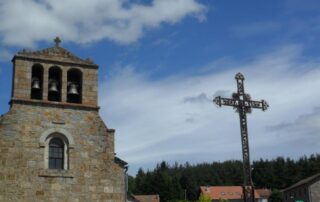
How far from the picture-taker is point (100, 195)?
19.4m

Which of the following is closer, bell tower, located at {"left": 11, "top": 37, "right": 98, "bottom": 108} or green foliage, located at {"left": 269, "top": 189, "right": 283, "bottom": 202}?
bell tower, located at {"left": 11, "top": 37, "right": 98, "bottom": 108}

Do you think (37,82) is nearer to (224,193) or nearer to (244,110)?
(244,110)

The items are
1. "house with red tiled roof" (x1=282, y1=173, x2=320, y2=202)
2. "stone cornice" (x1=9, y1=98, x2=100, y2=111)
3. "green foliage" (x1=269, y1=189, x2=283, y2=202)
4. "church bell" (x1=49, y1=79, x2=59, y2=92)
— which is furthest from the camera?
"green foliage" (x1=269, y1=189, x2=283, y2=202)

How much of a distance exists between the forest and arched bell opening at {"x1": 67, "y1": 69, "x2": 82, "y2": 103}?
6455 centimetres

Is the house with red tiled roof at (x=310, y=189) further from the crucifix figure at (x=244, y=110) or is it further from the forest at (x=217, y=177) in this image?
the crucifix figure at (x=244, y=110)

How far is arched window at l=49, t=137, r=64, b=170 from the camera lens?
19109mm

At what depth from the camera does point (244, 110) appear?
65.0 ft

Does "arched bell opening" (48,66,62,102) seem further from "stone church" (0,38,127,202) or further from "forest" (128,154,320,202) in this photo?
"forest" (128,154,320,202)

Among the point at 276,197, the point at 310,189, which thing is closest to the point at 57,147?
the point at 310,189

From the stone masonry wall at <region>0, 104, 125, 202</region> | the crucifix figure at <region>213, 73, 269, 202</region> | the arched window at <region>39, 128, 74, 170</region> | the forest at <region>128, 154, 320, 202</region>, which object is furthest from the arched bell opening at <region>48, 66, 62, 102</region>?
the forest at <region>128, 154, 320, 202</region>

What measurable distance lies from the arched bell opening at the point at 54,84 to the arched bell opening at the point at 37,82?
39 centimetres

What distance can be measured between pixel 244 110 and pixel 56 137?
7.87 m

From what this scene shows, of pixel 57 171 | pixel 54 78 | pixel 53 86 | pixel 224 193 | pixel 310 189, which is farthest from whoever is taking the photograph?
pixel 224 193

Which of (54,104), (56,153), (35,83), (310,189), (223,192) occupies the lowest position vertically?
(310,189)
